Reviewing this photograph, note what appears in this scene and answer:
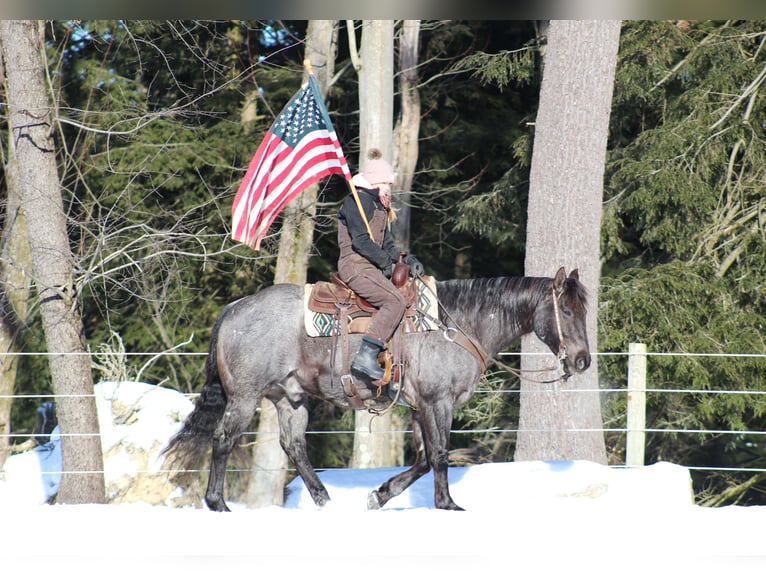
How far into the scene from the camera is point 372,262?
6695 millimetres

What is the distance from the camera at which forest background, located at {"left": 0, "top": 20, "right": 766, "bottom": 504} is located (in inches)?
467

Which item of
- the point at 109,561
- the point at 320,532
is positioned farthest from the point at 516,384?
the point at 109,561

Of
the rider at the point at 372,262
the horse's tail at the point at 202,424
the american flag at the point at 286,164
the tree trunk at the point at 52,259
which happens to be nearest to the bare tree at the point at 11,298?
the tree trunk at the point at 52,259

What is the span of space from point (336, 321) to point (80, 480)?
380 cm

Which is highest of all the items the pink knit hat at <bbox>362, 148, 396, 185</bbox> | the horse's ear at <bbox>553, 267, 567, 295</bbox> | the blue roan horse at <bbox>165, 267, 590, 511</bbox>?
the pink knit hat at <bbox>362, 148, 396, 185</bbox>

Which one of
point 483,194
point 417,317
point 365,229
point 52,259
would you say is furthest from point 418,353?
point 483,194

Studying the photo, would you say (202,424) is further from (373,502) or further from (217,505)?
(373,502)

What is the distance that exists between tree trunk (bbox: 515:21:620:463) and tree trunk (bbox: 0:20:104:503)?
4360 mm

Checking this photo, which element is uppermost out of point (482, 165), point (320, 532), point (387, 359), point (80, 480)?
point (482, 165)

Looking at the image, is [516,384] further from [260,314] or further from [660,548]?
[660,548]

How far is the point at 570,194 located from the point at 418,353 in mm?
3182

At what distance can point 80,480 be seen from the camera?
8.95 m

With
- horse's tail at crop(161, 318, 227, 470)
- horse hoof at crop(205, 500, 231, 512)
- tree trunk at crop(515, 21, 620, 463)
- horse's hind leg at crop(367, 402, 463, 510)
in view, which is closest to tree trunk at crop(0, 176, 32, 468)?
horse's tail at crop(161, 318, 227, 470)

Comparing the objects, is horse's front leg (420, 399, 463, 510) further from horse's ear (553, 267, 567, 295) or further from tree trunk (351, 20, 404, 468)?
tree trunk (351, 20, 404, 468)
